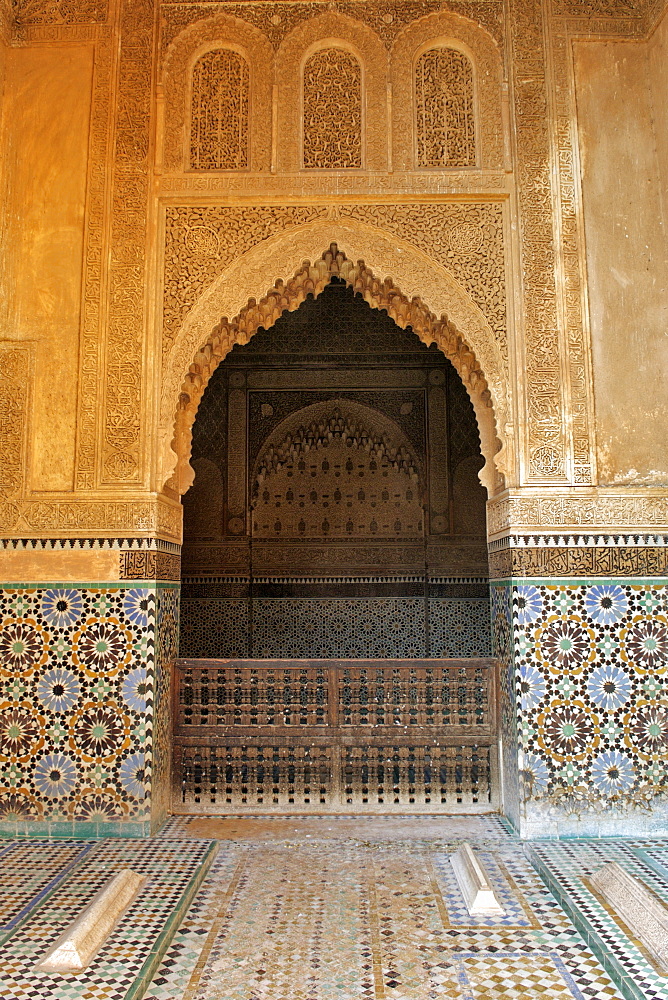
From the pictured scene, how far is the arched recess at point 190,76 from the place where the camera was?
378 cm

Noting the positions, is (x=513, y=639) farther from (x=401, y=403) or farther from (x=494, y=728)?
(x=401, y=403)

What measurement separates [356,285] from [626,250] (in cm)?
123

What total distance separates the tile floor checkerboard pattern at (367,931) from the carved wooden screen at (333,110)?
9.82ft

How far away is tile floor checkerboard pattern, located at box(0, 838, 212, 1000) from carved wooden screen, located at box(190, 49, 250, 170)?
2.98 m

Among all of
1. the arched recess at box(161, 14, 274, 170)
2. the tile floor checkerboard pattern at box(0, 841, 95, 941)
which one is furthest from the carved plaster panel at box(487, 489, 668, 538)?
the tile floor checkerboard pattern at box(0, 841, 95, 941)

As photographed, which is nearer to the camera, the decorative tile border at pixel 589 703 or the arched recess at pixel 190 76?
the decorative tile border at pixel 589 703

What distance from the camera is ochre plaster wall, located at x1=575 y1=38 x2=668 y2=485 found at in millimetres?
3529

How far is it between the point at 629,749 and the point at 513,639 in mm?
645

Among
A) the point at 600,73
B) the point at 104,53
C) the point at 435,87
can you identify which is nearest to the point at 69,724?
the point at 104,53

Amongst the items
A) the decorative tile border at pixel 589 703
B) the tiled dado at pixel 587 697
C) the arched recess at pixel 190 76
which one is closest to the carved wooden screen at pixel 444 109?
the arched recess at pixel 190 76

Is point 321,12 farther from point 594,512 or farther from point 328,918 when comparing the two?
point 328,918

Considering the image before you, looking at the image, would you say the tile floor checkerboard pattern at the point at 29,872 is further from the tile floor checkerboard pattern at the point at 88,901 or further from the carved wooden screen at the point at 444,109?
the carved wooden screen at the point at 444,109

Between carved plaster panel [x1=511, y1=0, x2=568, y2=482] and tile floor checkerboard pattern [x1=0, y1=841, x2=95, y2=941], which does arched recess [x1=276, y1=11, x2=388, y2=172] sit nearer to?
carved plaster panel [x1=511, y1=0, x2=568, y2=482]

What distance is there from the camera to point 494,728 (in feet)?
12.0
